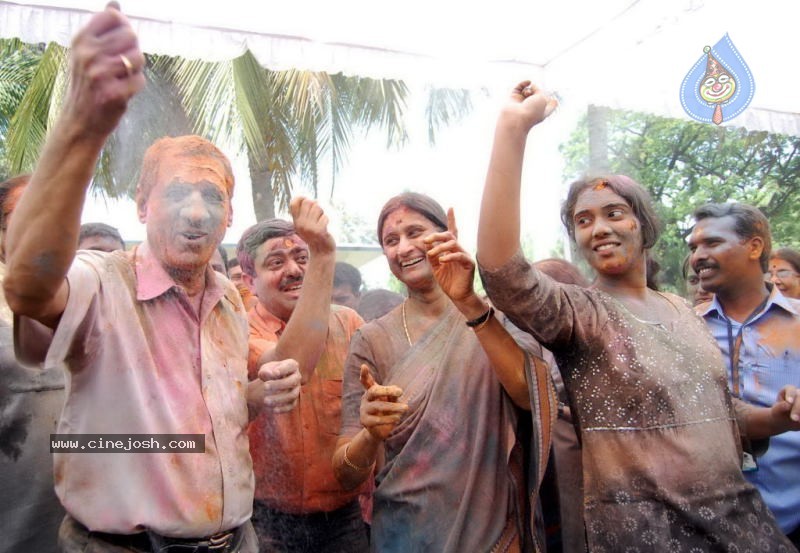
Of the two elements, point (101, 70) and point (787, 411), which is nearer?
point (101, 70)

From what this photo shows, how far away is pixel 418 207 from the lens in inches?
86.0

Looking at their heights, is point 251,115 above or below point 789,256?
above

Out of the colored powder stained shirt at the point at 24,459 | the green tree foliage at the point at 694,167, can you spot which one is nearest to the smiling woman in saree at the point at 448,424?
the colored powder stained shirt at the point at 24,459

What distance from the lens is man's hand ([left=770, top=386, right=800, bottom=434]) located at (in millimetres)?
1997

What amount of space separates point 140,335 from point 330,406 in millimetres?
1028

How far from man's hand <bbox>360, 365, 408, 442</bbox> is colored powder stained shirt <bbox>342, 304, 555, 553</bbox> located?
179 millimetres

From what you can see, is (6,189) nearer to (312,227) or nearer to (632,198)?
(312,227)

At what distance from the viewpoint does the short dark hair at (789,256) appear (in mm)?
4152

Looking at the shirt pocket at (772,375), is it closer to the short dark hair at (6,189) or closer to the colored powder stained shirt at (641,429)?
the colored powder stained shirt at (641,429)

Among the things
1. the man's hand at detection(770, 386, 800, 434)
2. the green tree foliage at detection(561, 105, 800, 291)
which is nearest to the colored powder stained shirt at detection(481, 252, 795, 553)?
the man's hand at detection(770, 386, 800, 434)

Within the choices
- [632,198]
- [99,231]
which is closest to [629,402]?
[632,198]

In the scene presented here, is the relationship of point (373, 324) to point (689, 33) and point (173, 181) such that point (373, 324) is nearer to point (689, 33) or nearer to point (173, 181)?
point (173, 181)

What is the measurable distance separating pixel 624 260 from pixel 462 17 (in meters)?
1.75
